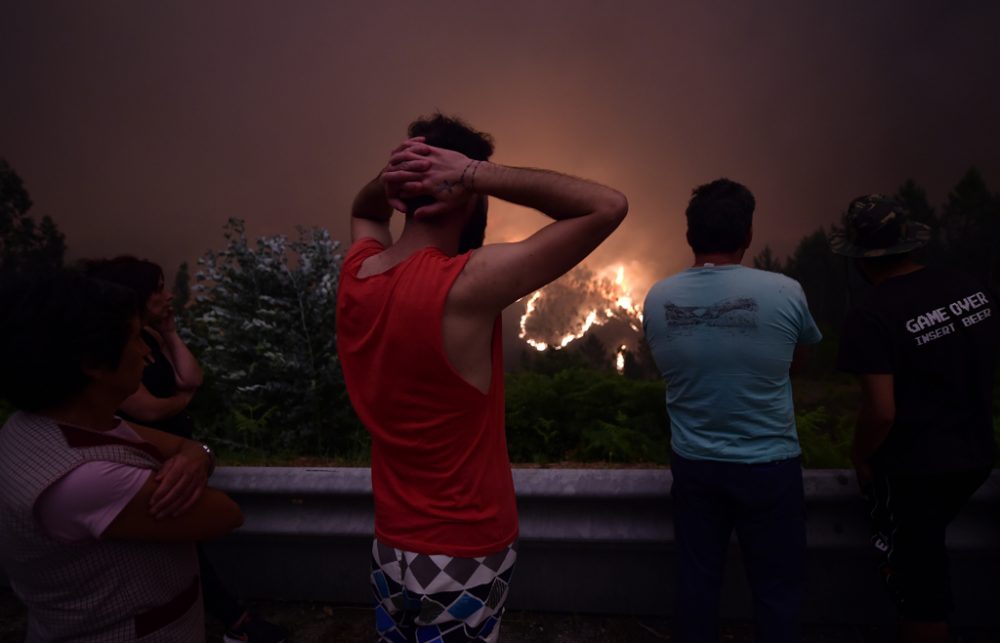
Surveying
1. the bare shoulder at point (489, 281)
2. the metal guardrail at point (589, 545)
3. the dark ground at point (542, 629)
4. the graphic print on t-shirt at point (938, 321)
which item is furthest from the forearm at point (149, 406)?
the graphic print on t-shirt at point (938, 321)

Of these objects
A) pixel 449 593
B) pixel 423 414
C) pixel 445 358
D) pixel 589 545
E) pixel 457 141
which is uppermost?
pixel 457 141

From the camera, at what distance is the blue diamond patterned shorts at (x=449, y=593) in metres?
1.54

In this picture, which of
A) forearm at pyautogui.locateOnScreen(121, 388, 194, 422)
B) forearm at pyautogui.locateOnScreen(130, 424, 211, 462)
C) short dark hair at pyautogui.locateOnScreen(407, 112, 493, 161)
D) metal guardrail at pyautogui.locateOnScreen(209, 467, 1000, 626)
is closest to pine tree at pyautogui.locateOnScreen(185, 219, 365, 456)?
metal guardrail at pyautogui.locateOnScreen(209, 467, 1000, 626)

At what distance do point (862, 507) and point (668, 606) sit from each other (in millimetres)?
1043

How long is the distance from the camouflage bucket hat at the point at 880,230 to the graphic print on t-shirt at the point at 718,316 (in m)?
0.62

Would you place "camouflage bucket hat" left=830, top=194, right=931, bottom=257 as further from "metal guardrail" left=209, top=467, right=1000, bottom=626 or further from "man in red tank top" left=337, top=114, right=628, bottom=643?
"man in red tank top" left=337, top=114, right=628, bottom=643

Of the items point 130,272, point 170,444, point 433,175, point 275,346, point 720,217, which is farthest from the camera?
point 275,346

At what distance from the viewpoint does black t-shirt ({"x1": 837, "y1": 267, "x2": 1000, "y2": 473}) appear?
2273 millimetres

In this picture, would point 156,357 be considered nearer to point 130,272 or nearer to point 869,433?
point 130,272

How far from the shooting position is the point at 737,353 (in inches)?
87.3

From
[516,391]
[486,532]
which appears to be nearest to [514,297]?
[486,532]

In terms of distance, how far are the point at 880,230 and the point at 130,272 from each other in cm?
327

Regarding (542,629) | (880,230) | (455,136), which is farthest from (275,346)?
(880,230)

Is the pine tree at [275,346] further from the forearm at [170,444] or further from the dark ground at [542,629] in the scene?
the forearm at [170,444]
